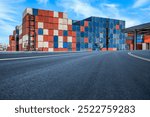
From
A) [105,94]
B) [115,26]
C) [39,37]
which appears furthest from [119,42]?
[105,94]

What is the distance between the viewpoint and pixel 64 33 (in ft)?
218

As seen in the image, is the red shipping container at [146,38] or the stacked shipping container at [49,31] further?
the red shipping container at [146,38]

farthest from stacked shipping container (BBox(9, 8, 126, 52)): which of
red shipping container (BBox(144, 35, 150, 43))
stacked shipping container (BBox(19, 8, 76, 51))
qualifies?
red shipping container (BBox(144, 35, 150, 43))

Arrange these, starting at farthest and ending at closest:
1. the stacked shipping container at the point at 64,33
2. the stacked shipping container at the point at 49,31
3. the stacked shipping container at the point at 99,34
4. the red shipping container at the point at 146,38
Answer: the red shipping container at the point at 146,38 → the stacked shipping container at the point at 99,34 → the stacked shipping container at the point at 64,33 → the stacked shipping container at the point at 49,31

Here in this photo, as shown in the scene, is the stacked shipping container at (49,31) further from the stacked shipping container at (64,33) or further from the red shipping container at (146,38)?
the red shipping container at (146,38)

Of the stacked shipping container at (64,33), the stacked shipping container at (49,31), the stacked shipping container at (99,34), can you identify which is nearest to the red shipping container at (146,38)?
the stacked shipping container at (99,34)

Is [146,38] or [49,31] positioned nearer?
[49,31]

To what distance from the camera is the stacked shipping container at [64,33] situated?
204ft

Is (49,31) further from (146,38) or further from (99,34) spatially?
(146,38)

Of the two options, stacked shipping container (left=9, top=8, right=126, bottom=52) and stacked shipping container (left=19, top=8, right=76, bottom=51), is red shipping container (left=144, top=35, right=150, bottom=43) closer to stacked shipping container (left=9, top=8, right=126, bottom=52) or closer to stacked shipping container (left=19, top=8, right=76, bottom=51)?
stacked shipping container (left=9, top=8, right=126, bottom=52)

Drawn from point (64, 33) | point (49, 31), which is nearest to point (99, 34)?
Result: point (64, 33)

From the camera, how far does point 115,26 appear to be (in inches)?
3108

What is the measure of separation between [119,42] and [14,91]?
79.1m

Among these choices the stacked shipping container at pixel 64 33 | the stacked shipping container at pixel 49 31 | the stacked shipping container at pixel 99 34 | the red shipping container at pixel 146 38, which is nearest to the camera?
the stacked shipping container at pixel 49 31
